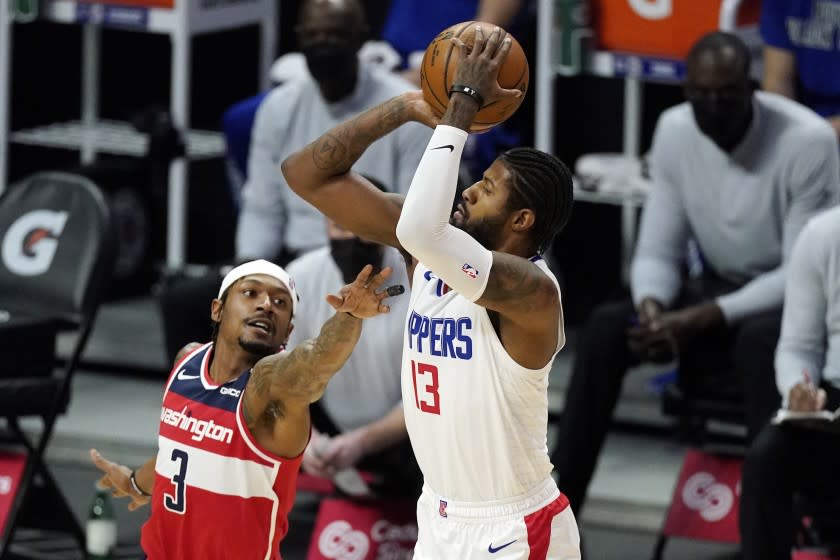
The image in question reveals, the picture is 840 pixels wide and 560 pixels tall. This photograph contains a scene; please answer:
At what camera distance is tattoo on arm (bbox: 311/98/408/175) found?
4242 millimetres

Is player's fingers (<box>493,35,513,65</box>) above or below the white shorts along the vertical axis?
above

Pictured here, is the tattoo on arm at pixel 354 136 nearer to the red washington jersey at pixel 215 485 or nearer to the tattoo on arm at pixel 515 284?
the tattoo on arm at pixel 515 284

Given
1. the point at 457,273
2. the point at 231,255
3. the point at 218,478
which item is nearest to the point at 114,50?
the point at 231,255

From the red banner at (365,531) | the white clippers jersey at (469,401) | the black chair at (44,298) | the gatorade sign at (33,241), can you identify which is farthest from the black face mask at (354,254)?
the white clippers jersey at (469,401)

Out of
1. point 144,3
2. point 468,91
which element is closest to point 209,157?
point 144,3

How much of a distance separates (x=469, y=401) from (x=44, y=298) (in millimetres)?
2777

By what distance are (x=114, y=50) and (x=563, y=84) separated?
2.39 meters

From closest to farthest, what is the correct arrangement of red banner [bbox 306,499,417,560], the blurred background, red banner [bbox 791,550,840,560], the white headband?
the white headband
red banner [bbox 791,550,840,560]
red banner [bbox 306,499,417,560]
the blurred background

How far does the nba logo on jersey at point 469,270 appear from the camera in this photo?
12.8ft

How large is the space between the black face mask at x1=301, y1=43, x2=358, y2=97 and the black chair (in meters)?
0.89

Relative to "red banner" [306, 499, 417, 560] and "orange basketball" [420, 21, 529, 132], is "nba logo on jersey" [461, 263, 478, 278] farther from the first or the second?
"red banner" [306, 499, 417, 560]

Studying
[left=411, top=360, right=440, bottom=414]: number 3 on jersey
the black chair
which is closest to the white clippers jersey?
[left=411, top=360, right=440, bottom=414]: number 3 on jersey

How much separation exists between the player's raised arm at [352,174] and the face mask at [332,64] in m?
2.32

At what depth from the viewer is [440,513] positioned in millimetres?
4281
